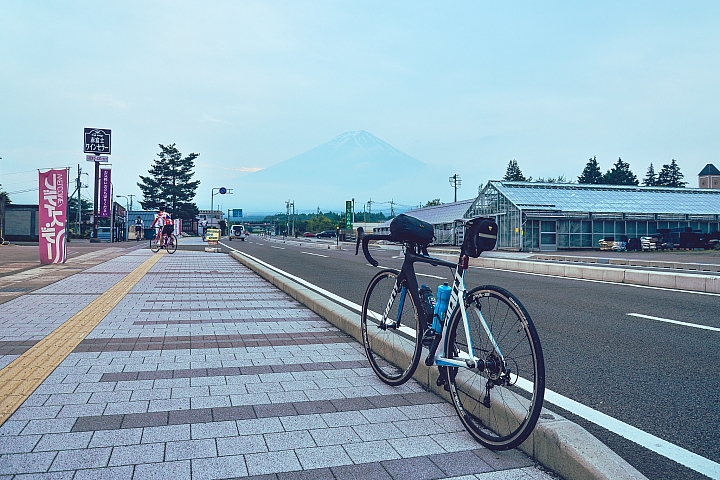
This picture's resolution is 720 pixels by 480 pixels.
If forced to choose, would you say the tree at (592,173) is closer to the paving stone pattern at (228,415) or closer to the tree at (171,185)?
the tree at (171,185)

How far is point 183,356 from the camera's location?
5473 mm

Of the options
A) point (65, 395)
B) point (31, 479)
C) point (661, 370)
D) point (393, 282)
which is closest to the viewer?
point (31, 479)

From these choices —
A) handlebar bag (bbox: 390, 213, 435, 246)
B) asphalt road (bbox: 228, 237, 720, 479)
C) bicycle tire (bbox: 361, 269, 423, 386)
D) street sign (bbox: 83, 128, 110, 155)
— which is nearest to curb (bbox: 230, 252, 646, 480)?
asphalt road (bbox: 228, 237, 720, 479)

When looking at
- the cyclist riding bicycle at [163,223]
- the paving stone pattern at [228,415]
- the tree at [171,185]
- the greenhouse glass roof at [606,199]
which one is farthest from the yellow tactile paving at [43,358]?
the tree at [171,185]

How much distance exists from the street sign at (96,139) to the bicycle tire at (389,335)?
55.1 metres

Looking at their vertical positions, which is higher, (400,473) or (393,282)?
(393,282)

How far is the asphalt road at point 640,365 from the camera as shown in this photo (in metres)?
3.38

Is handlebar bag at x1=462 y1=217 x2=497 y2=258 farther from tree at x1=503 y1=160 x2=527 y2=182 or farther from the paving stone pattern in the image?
tree at x1=503 y1=160 x2=527 y2=182

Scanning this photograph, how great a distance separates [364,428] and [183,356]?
2598 millimetres

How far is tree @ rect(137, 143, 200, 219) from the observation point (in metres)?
85.8

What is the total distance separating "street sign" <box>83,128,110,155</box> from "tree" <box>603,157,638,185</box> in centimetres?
8205

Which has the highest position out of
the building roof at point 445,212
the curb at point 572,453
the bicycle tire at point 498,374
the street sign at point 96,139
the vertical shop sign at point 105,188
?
the street sign at point 96,139

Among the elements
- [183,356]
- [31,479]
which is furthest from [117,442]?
[183,356]

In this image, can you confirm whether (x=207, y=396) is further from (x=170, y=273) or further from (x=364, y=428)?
(x=170, y=273)
